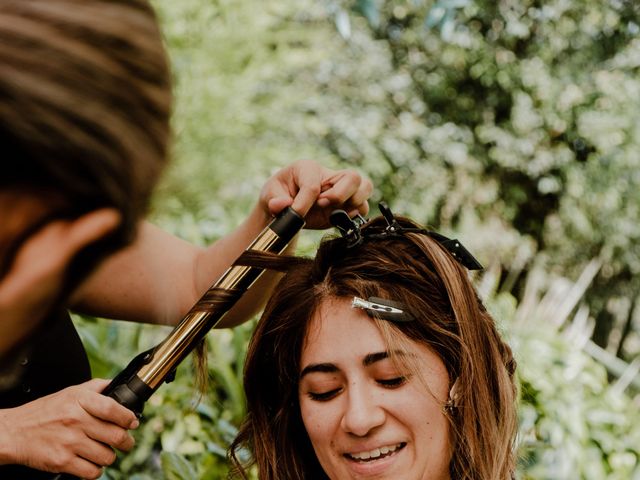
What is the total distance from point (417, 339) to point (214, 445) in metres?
1.00

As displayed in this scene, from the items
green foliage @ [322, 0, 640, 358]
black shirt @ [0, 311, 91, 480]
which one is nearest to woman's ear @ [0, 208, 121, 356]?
black shirt @ [0, 311, 91, 480]

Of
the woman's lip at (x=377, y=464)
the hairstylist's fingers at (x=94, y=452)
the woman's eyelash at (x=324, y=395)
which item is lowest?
the woman's lip at (x=377, y=464)

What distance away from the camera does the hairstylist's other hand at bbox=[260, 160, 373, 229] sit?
1891mm

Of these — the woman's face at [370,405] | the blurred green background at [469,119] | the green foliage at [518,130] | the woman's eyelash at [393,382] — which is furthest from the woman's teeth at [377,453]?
the green foliage at [518,130]

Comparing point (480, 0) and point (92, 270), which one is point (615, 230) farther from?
point (92, 270)

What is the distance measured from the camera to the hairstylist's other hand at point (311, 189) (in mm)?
1891

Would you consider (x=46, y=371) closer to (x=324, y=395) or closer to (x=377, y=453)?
(x=324, y=395)

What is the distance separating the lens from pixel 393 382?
1.98 metres

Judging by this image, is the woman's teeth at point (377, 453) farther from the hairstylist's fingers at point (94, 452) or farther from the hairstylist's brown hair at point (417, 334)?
the hairstylist's fingers at point (94, 452)

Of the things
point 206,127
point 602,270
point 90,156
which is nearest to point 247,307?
point 90,156

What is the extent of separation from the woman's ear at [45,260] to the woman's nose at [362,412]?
4.06 feet

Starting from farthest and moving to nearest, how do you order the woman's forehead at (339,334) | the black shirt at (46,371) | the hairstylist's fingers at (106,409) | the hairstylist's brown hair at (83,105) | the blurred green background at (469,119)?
1. the blurred green background at (469,119)
2. the woman's forehead at (339,334)
3. the black shirt at (46,371)
4. the hairstylist's fingers at (106,409)
5. the hairstylist's brown hair at (83,105)

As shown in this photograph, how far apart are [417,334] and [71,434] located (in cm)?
90

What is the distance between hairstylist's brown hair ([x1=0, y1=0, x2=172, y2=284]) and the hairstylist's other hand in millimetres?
1082
